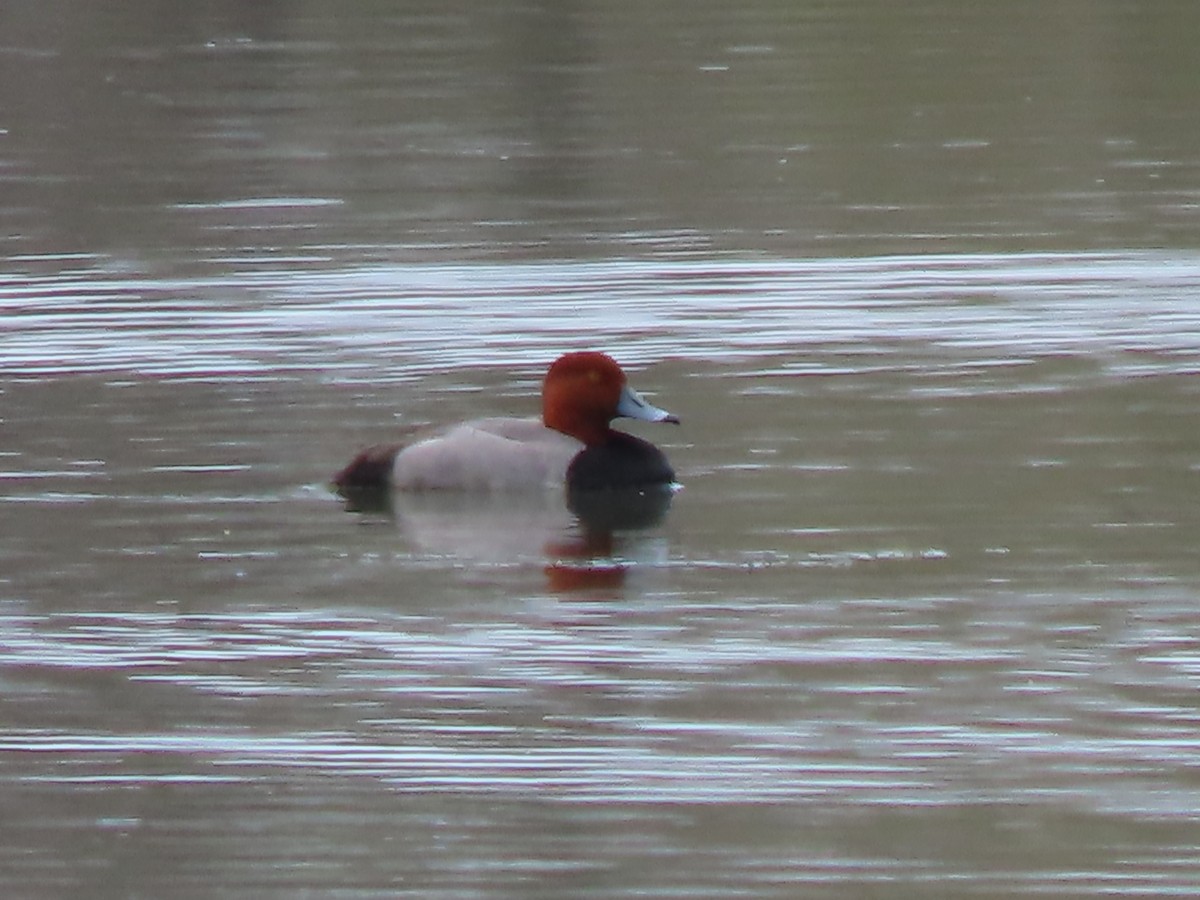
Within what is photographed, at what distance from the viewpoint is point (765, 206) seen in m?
16.8

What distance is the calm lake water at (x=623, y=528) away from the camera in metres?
6.44

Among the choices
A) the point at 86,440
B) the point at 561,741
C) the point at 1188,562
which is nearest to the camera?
the point at 561,741

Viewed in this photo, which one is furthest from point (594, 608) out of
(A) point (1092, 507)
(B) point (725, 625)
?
(A) point (1092, 507)

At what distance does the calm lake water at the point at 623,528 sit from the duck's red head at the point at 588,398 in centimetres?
30

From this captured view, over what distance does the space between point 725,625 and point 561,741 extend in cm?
121

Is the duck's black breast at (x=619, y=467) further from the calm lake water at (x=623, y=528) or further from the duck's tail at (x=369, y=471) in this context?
the duck's tail at (x=369, y=471)

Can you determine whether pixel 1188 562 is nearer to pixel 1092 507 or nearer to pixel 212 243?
pixel 1092 507

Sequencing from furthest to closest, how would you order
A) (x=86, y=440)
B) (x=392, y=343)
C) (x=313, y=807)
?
(x=392, y=343) < (x=86, y=440) < (x=313, y=807)

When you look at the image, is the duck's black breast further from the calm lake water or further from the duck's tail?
the duck's tail

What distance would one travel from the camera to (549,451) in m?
10.4

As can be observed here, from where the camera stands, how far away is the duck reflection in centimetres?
917

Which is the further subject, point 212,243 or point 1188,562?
point 212,243

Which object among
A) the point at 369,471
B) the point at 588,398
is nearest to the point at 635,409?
the point at 588,398

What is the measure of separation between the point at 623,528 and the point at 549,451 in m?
0.74
